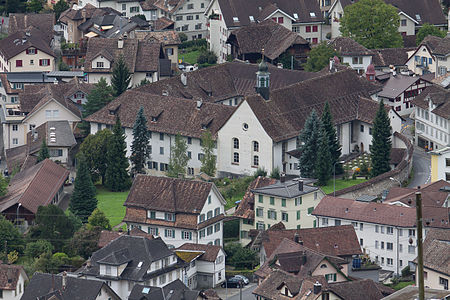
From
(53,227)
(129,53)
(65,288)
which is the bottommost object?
(65,288)

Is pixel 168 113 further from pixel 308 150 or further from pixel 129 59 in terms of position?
pixel 129 59

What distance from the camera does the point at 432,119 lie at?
147250 mm

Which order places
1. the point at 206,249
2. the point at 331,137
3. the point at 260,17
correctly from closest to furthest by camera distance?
the point at 206,249
the point at 331,137
the point at 260,17

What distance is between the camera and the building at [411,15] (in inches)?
7274

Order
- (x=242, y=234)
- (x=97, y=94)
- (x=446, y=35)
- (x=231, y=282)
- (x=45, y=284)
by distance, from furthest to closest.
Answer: (x=446, y=35), (x=97, y=94), (x=242, y=234), (x=231, y=282), (x=45, y=284)

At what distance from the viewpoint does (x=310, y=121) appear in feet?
462

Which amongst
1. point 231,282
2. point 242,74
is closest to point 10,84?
point 242,74

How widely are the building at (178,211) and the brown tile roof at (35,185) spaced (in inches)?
398

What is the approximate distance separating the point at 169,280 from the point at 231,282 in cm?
578

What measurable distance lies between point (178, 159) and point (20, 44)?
44.8 m

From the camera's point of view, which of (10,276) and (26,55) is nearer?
(10,276)

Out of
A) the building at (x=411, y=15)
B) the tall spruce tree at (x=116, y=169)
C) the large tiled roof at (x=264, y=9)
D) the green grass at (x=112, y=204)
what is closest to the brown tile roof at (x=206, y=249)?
the green grass at (x=112, y=204)

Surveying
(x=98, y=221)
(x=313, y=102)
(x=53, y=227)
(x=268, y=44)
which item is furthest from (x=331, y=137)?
(x=268, y=44)

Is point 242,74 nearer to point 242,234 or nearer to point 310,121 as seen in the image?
point 310,121
